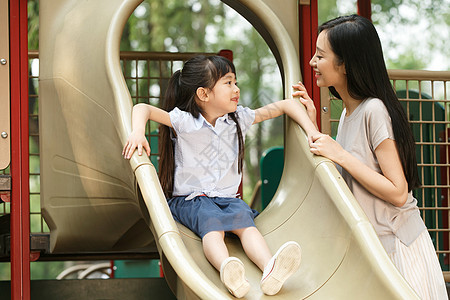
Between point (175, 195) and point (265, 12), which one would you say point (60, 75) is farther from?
point (265, 12)

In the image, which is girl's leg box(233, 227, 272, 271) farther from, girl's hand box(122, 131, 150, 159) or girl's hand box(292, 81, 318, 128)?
girl's hand box(292, 81, 318, 128)

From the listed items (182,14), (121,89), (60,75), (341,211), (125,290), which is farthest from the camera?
(182,14)

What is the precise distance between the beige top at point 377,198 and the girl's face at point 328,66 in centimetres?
16

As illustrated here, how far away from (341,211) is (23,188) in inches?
62.8

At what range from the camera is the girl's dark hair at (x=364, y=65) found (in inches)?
98.7

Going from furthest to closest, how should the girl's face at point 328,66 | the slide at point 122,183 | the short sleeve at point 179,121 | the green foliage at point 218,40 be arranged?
the green foliage at point 218,40
the short sleeve at point 179,121
the girl's face at point 328,66
the slide at point 122,183

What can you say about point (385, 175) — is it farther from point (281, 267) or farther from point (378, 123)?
point (281, 267)

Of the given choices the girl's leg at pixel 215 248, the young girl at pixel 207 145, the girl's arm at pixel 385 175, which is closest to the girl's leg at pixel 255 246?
the young girl at pixel 207 145

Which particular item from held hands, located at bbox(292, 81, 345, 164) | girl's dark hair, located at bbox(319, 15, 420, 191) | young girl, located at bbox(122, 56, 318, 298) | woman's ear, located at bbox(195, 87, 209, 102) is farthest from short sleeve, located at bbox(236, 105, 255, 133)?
girl's dark hair, located at bbox(319, 15, 420, 191)

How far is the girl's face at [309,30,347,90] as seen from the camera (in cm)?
267

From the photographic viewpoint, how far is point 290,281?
93.6 inches

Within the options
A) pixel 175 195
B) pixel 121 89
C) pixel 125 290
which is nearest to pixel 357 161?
pixel 175 195

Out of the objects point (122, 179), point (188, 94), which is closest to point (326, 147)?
point (188, 94)

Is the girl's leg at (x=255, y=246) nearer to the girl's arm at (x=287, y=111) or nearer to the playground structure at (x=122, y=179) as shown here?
the playground structure at (x=122, y=179)
